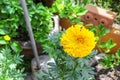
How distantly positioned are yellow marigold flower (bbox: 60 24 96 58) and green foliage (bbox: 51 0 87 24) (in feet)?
1.53

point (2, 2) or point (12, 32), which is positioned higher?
point (2, 2)

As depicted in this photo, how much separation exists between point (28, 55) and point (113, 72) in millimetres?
494

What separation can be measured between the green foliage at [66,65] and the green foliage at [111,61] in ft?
1.11

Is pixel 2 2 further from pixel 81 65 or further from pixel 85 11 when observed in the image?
pixel 81 65

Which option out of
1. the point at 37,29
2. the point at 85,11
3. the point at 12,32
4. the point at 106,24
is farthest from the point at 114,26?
the point at 12,32

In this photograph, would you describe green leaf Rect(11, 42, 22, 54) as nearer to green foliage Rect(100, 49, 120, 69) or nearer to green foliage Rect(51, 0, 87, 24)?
green foliage Rect(51, 0, 87, 24)

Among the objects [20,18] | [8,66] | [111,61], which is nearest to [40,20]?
[20,18]

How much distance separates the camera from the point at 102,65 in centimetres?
168

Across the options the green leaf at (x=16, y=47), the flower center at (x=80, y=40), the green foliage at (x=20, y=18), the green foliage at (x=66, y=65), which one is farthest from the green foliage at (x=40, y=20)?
the flower center at (x=80, y=40)

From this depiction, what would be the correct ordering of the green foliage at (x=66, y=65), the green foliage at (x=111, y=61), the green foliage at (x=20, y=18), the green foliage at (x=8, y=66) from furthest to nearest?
1. the green foliage at (x=111, y=61)
2. the green foliage at (x=20, y=18)
3. the green foliage at (x=8, y=66)
4. the green foliage at (x=66, y=65)

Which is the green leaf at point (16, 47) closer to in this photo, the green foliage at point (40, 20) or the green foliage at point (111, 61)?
the green foliage at point (40, 20)

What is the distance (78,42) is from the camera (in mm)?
1113

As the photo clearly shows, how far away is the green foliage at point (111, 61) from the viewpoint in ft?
5.34

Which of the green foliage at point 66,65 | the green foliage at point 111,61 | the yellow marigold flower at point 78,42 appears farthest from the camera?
the green foliage at point 111,61
